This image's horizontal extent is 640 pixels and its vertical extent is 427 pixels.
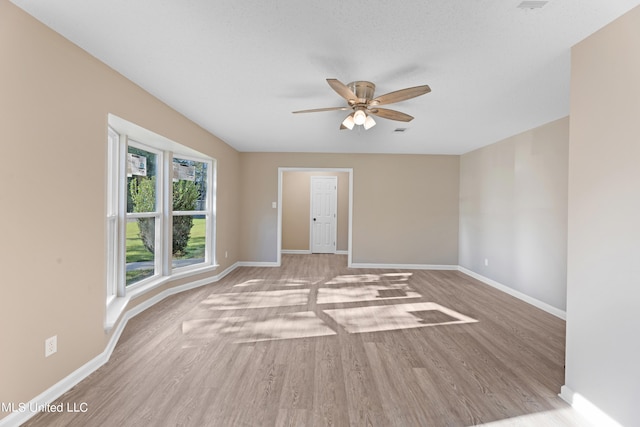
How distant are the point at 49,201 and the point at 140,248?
6.60 ft

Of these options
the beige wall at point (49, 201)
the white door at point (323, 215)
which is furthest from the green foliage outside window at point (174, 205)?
the white door at point (323, 215)

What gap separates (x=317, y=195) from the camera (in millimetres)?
8570

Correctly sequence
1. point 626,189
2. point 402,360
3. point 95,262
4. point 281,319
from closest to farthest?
point 626,189 < point 95,262 < point 402,360 < point 281,319

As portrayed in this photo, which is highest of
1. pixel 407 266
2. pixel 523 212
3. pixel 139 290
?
pixel 523 212

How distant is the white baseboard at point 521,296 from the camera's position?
369 centimetres

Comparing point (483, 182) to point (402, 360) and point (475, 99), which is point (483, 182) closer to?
point (475, 99)

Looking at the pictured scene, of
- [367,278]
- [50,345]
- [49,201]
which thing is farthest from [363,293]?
[49,201]

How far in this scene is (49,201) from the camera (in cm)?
196

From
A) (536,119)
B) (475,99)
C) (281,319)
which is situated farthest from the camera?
(536,119)

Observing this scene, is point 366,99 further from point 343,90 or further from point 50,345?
point 50,345

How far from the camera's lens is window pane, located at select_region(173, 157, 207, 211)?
451 centimetres

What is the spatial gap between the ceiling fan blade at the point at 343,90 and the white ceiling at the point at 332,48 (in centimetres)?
17

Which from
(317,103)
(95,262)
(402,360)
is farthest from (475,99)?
(95,262)

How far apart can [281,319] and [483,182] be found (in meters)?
4.23
